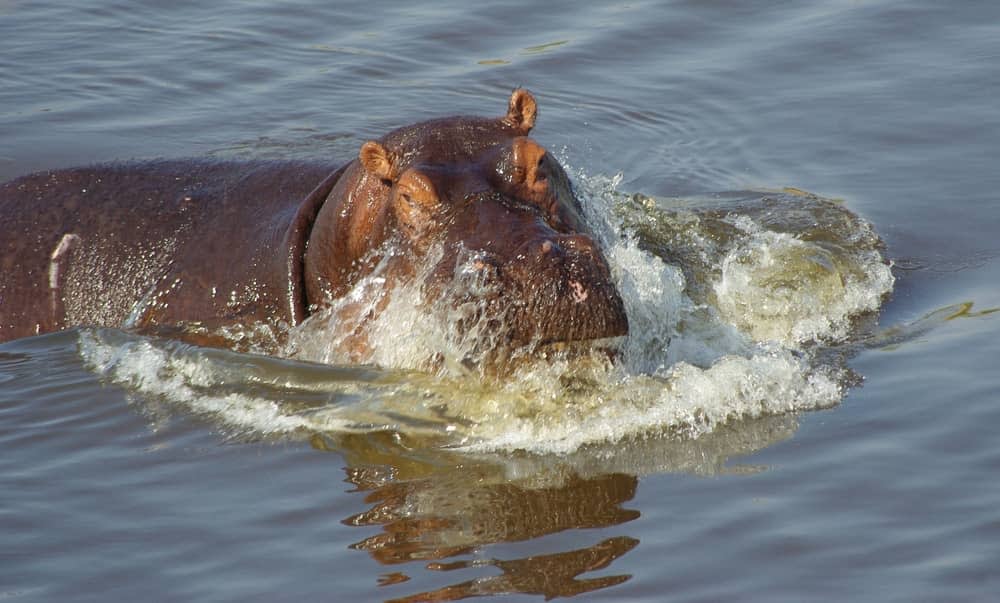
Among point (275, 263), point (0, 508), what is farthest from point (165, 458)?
A: point (275, 263)

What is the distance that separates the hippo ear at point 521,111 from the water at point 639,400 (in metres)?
0.67

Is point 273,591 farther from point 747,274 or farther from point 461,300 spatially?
point 747,274

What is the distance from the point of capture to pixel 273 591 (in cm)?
487

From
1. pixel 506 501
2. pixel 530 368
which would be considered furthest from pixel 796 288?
pixel 506 501

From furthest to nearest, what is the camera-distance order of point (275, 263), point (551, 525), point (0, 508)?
point (275, 263) → point (0, 508) → point (551, 525)

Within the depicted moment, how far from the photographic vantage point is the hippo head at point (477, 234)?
18.5 feet

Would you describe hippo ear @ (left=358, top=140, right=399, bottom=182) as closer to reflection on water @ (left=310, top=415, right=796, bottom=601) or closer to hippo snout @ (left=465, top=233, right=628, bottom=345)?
hippo snout @ (left=465, top=233, right=628, bottom=345)

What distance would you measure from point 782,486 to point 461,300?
1.41 meters

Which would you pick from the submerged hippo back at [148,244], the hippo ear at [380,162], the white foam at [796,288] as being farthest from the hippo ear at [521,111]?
the white foam at [796,288]

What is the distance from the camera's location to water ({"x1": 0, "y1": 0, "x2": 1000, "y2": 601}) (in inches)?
198

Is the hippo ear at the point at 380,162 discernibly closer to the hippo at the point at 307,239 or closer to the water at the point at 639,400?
the hippo at the point at 307,239

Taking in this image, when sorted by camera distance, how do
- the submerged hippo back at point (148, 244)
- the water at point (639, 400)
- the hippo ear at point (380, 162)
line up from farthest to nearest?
the submerged hippo back at point (148, 244) < the hippo ear at point (380, 162) < the water at point (639, 400)

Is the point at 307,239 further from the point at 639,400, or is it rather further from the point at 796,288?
the point at 796,288

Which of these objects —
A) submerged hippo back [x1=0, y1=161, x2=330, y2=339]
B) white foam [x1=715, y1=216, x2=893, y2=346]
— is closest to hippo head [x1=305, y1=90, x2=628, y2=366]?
submerged hippo back [x1=0, y1=161, x2=330, y2=339]
